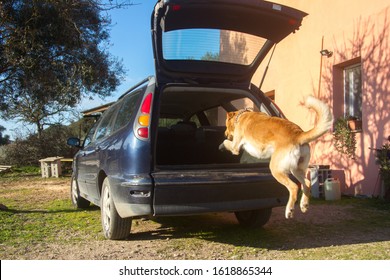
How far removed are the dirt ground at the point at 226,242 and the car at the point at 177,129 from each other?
294 millimetres

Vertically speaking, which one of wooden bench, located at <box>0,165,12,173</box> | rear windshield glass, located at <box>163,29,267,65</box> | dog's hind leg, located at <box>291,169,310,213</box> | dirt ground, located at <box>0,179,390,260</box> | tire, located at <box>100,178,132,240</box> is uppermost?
rear windshield glass, located at <box>163,29,267,65</box>

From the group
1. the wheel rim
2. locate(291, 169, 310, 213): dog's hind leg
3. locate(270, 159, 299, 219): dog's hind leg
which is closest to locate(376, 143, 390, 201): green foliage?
locate(291, 169, 310, 213): dog's hind leg

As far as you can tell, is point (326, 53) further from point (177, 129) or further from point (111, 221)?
point (111, 221)

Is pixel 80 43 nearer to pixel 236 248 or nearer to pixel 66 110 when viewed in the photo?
pixel 236 248

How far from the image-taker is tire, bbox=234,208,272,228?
15.5 feet

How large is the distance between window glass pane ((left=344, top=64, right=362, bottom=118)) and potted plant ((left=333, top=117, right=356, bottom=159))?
1.19ft

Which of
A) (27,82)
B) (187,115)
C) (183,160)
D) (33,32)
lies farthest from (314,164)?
(27,82)

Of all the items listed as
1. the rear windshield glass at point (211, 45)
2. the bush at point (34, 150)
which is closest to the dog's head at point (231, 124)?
the rear windshield glass at point (211, 45)

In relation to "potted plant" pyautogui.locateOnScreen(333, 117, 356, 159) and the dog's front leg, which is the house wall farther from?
the dog's front leg

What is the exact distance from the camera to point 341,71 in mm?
8234

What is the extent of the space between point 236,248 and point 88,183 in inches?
97.4

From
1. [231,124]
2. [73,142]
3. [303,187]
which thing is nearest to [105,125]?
[73,142]

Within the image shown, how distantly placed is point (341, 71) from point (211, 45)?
15.5ft

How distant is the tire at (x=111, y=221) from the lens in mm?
4090
